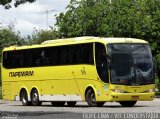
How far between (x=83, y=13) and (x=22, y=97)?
2167 cm

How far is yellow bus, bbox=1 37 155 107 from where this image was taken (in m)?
30.9

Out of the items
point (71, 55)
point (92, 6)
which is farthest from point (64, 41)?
point (92, 6)

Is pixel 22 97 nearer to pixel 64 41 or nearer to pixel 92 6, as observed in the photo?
pixel 64 41

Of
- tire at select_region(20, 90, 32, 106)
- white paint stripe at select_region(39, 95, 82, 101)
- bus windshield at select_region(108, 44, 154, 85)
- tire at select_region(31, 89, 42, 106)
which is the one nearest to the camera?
bus windshield at select_region(108, 44, 154, 85)

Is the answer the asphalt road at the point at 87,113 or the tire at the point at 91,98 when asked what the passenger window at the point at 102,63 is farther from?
the asphalt road at the point at 87,113

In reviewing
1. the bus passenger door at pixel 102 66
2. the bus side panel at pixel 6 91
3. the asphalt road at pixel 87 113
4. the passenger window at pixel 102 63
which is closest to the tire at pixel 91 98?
the bus passenger door at pixel 102 66

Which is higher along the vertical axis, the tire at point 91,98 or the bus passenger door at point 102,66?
the bus passenger door at point 102,66

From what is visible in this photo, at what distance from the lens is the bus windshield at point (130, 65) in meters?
30.8

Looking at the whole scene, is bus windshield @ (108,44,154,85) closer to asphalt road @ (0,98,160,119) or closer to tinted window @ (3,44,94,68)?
tinted window @ (3,44,94,68)

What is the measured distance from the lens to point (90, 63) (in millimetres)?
31844

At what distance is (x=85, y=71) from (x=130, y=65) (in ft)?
8.21

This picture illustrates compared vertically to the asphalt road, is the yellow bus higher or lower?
higher

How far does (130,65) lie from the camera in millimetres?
31078

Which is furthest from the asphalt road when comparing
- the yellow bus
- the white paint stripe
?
the white paint stripe
